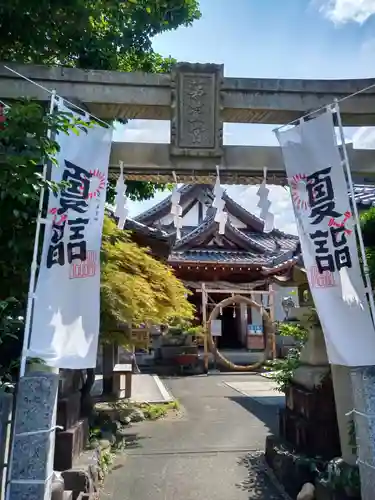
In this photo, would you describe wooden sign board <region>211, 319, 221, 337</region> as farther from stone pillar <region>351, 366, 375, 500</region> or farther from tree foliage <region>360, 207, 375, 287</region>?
stone pillar <region>351, 366, 375, 500</region>

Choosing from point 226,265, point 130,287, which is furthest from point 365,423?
point 226,265

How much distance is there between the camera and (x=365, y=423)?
12.1ft

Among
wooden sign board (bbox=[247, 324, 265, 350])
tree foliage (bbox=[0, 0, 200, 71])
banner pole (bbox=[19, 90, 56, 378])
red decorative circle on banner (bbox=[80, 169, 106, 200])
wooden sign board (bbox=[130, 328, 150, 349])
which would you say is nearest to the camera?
banner pole (bbox=[19, 90, 56, 378])

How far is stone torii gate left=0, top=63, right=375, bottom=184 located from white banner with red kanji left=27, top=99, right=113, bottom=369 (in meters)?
0.62

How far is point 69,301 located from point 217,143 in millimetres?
2424

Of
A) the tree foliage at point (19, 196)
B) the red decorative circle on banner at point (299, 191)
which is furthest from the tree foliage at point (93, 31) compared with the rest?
the red decorative circle on banner at point (299, 191)

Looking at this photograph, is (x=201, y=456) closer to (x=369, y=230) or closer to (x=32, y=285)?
(x=369, y=230)

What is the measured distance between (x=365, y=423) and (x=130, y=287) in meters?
4.24

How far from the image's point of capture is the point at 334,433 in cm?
534

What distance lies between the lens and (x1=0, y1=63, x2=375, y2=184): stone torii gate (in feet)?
16.1

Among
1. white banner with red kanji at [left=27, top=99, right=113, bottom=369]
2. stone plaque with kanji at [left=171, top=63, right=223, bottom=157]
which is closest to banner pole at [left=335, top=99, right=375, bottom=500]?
white banner with red kanji at [left=27, top=99, right=113, bottom=369]

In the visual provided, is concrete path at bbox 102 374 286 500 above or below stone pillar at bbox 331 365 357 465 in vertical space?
below

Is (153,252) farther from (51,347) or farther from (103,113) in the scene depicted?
(51,347)

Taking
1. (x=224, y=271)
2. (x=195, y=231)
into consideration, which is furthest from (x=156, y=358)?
(x=195, y=231)
